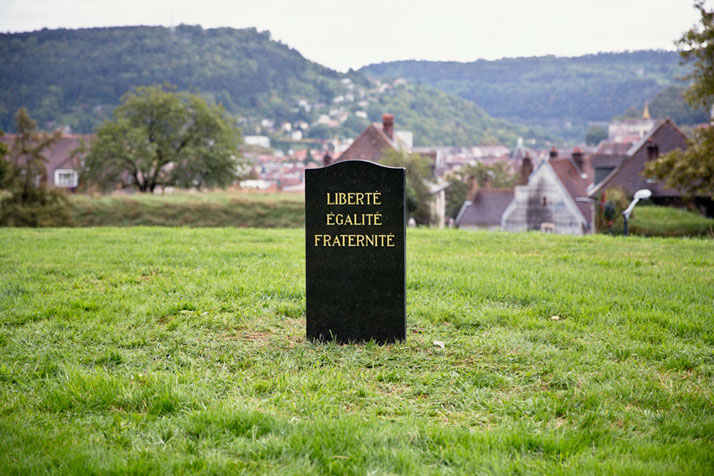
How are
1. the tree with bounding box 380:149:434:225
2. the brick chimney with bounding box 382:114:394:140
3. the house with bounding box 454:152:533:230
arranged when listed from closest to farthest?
the tree with bounding box 380:149:434:225 < the brick chimney with bounding box 382:114:394:140 < the house with bounding box 454:152:533:230

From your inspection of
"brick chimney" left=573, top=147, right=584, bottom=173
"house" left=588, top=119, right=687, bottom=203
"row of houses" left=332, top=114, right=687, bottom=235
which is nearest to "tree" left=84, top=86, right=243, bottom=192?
"row of houses" left=332, top=114, right=687, bottom=235

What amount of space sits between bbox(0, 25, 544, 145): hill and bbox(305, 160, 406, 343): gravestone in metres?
82.4

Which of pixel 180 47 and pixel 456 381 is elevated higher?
pixel 180 47

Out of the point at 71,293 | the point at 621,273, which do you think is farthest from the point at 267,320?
the point at 621,273

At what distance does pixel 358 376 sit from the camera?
186 inches

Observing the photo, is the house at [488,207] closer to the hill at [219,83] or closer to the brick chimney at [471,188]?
the brick chimney at [471,188]

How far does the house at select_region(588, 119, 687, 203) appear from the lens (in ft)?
128

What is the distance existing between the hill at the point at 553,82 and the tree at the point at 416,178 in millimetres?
133662

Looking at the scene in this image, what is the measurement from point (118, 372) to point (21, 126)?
92.7ft

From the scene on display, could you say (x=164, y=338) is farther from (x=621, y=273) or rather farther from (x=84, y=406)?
(x=621, y=273)

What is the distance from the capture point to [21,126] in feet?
93.6

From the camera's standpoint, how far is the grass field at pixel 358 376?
11.1 feet

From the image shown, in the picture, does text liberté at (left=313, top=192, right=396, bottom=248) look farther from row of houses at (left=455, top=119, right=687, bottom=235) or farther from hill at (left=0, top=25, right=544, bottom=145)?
hill at (left=0, top=25, right=544, bottom=145)

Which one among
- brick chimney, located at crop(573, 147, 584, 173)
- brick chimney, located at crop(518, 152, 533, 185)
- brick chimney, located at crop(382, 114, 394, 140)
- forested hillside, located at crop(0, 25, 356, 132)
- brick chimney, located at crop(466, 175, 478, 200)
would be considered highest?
forested hillside, located at crop(0, 25, 356, 132)
